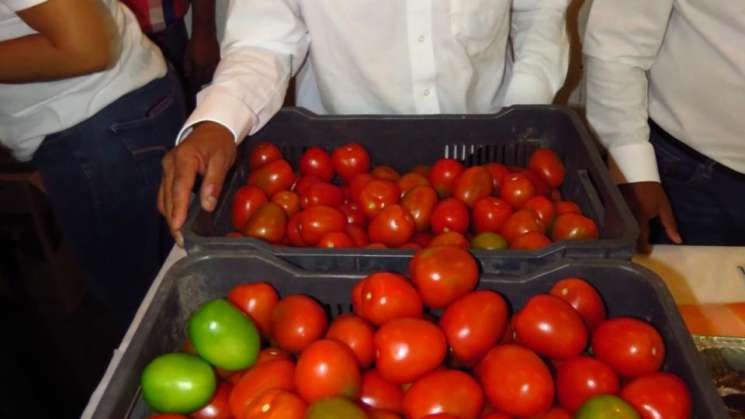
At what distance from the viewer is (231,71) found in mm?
1021

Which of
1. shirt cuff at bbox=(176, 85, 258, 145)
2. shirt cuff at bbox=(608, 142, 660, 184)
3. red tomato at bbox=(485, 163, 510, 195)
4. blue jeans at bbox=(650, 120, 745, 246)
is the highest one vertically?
shirt cuff at bbox=(176, 85, 258, 145)

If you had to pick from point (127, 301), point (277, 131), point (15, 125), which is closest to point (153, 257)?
point (127, 301)

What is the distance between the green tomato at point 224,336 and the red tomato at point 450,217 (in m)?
0.32

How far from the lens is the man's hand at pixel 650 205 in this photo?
3.50 ft

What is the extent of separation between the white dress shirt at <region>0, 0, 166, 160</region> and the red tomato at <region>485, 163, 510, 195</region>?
27.7 inches

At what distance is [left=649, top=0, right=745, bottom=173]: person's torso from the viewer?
102 cm

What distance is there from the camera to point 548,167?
39.9 inches

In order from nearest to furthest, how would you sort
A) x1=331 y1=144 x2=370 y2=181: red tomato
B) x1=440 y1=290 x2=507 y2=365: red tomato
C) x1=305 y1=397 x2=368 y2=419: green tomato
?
x1=305 y1=397 x2=368 y2=419: green tomato → x1=440 y1=290 x2=507 y2=365: red tomato → x1=331 y1=144 x2=370 y2=181: red tomato

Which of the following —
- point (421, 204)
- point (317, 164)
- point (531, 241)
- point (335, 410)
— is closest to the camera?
point (335, 410)

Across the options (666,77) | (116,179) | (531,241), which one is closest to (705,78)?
(666,77)

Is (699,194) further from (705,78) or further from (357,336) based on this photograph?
(357,336)

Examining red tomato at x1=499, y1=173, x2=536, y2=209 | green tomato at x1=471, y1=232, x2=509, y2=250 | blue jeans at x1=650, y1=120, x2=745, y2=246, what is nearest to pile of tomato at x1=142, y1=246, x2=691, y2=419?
green tomato at x1=471, y1=232, x2=509, y2=250

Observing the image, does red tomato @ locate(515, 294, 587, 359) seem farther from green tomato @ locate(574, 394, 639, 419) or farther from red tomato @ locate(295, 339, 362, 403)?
red tomato @ locate(295, 339, 362, 403)

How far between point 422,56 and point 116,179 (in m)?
0.63
